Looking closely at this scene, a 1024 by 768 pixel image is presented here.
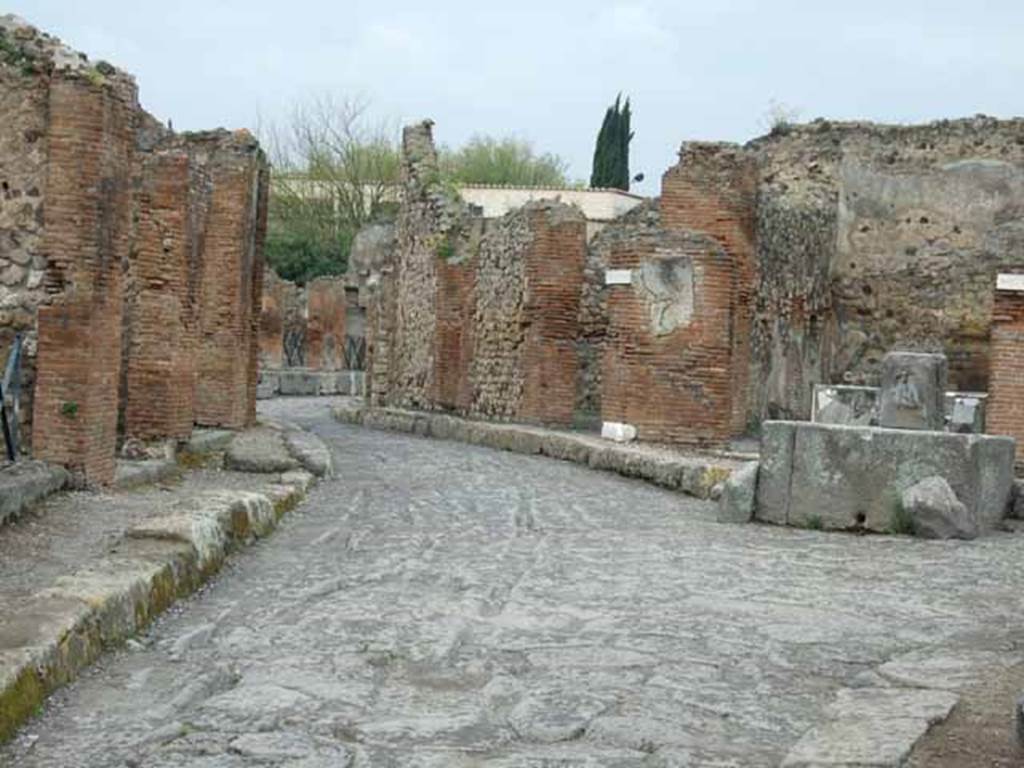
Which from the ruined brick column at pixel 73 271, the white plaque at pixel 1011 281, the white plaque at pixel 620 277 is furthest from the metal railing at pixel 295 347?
the ruined brick column at pixel 73 271

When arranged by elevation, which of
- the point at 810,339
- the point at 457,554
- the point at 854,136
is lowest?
the point at 457,554

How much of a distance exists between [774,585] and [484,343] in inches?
494

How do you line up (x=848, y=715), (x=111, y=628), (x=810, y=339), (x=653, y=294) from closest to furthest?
(x=848, y=715), (x=111, y=628), (x=653, y=294), (x=810, y=339)

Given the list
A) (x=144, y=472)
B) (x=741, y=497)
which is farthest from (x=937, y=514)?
(x=144, y=472)

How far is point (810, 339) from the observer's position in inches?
785

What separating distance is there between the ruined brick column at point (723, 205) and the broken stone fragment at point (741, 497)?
→ 6623 mm

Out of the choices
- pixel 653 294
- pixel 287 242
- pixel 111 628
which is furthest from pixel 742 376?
pixel 287 242

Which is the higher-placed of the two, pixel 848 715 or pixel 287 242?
pixel 287 242

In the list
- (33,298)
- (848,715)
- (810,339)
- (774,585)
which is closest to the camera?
(848,715)

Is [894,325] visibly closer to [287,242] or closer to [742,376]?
[742,376]

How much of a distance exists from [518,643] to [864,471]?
5.22 metres

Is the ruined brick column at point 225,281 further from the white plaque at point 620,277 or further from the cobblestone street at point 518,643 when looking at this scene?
the cobblestone street at point 518,643

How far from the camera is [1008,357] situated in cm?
1417

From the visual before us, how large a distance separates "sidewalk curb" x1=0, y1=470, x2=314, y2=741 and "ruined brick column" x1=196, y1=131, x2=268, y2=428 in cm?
676
